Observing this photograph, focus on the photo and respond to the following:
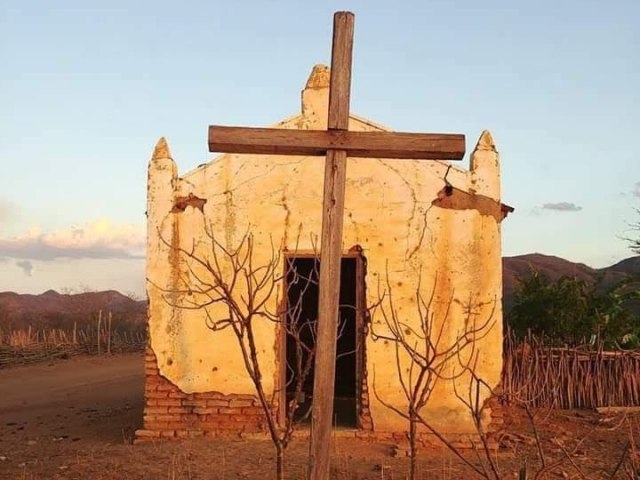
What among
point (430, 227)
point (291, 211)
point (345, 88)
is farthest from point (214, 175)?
point (345, 88)

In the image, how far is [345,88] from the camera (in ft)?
13.9

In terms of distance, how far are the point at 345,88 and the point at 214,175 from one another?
16.1ft

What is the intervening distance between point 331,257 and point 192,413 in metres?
5.23

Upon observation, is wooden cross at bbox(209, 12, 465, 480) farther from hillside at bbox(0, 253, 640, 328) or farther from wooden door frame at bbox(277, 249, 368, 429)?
hillside at bbox(0, 253, 640, 328)

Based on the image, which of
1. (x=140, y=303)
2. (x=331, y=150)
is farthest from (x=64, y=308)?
(x=331, y=150)

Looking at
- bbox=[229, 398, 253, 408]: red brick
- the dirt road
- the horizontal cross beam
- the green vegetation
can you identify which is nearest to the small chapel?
bbox=[229, 398, 253, 408]: red brick

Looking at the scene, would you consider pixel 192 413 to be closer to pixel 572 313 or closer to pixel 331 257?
pixel 331 257

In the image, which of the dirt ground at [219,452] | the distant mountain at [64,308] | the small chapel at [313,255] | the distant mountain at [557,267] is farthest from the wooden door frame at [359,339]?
the distant mountain at [557,267]

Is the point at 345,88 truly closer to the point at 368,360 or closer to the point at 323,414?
the point at 323,414

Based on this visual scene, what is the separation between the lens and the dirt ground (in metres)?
7.18

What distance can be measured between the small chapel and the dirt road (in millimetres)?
1428

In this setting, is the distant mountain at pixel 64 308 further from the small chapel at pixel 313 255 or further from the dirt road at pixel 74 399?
the small chapel at pixel 313 255

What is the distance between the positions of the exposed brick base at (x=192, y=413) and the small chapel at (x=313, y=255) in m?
0.01

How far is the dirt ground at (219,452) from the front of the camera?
718 centimetres
